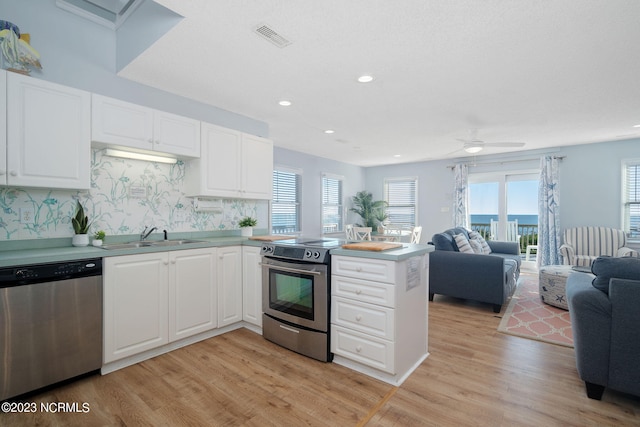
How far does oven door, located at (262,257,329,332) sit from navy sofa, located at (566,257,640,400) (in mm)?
1738

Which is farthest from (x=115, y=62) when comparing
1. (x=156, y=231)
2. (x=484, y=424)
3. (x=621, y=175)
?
(x=621, y=175)

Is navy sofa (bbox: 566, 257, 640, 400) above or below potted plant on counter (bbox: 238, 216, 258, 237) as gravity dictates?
below

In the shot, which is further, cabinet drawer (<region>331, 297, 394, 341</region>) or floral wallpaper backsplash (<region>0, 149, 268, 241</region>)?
floral wallpaper backsplash (<region>0, 149, 268, 241</region>)

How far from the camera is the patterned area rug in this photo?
9.86 ft

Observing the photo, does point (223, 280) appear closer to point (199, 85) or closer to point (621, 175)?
point (199, 85)

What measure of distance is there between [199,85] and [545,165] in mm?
6483

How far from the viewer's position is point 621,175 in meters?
5.42

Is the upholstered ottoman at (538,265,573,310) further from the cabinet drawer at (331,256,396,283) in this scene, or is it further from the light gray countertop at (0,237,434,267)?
the cabinet drawer at (331,256,396,283)

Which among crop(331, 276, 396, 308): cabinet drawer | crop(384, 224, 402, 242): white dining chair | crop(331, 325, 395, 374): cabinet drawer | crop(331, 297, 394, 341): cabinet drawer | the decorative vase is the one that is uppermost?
the decorative vase

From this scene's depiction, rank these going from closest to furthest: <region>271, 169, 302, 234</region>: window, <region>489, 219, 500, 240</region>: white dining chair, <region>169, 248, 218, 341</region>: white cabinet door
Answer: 1. <region>169, 248, 218, 341</region>: white cabinet door
2. <region>271, 169, 302, 234</region>: window
3. <region>489, 219, 500, 240</region>: white dining chair

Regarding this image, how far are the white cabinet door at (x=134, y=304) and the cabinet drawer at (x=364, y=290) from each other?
1478 millimetres

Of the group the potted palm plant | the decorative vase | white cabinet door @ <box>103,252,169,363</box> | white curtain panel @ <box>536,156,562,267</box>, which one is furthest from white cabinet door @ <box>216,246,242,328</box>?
white curtain panel @ <box>536,156,562,267</box>

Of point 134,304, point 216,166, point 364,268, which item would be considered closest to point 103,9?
point 216,166

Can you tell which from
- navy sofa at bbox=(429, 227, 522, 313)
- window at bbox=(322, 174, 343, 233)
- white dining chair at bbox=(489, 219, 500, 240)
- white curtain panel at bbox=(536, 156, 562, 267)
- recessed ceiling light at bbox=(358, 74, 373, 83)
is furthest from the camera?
window at bbox=(322, 174, 343, 233)
